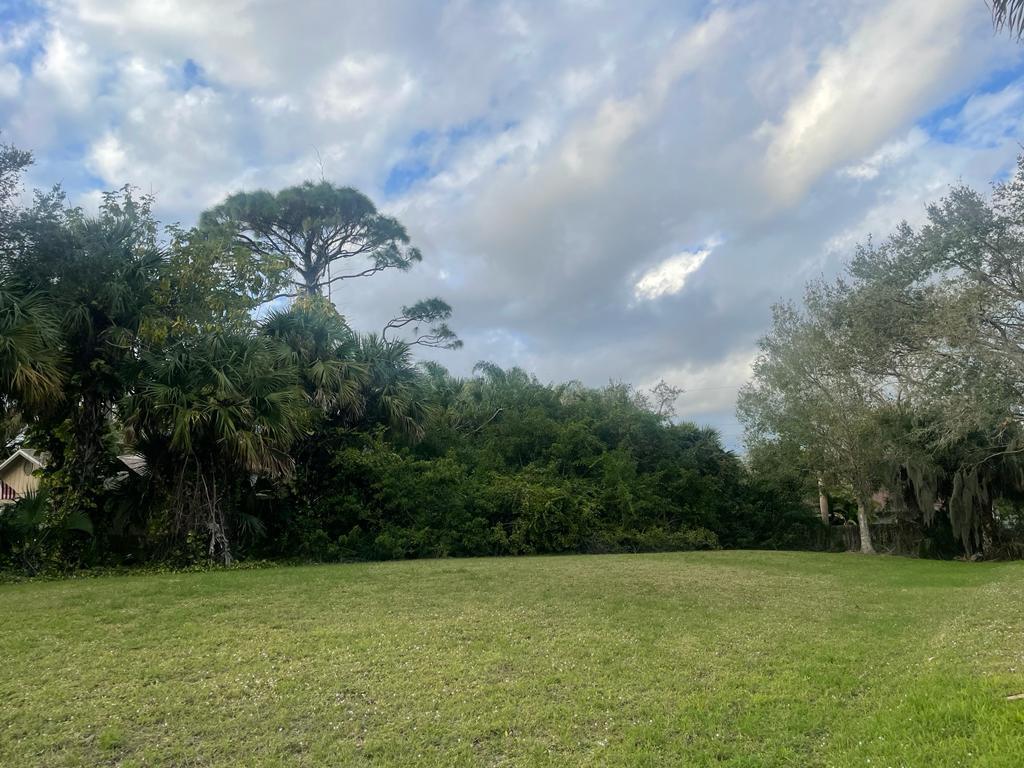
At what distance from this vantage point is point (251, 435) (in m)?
13.3

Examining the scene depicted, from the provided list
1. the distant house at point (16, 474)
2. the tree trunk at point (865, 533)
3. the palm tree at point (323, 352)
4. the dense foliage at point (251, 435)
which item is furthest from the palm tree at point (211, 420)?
the tree trunk at point (865, 533)

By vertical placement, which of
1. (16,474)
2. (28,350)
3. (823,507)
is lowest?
(823,507)

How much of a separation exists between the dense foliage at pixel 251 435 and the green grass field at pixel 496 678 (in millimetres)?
3529

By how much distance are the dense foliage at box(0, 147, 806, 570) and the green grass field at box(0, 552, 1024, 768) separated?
139 inches

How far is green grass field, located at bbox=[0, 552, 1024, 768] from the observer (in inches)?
170

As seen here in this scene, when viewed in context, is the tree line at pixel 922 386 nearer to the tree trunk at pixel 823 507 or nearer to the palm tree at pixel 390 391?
the tree trunk at pixel 823 507

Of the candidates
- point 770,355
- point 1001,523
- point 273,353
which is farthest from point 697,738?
point 1001,523

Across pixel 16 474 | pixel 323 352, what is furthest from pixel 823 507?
pixel 16 474

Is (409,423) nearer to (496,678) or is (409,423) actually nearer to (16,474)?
(496,678)

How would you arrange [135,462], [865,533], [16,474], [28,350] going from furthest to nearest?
1. [16,474]
2. [865,533]
3. [135,462]
4. [28,350]

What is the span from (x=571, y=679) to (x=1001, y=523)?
24.3 metres

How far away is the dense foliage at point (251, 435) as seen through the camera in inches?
496

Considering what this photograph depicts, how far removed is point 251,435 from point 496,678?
9.07 meters

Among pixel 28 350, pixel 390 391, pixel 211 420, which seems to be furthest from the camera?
pixel 390 391
